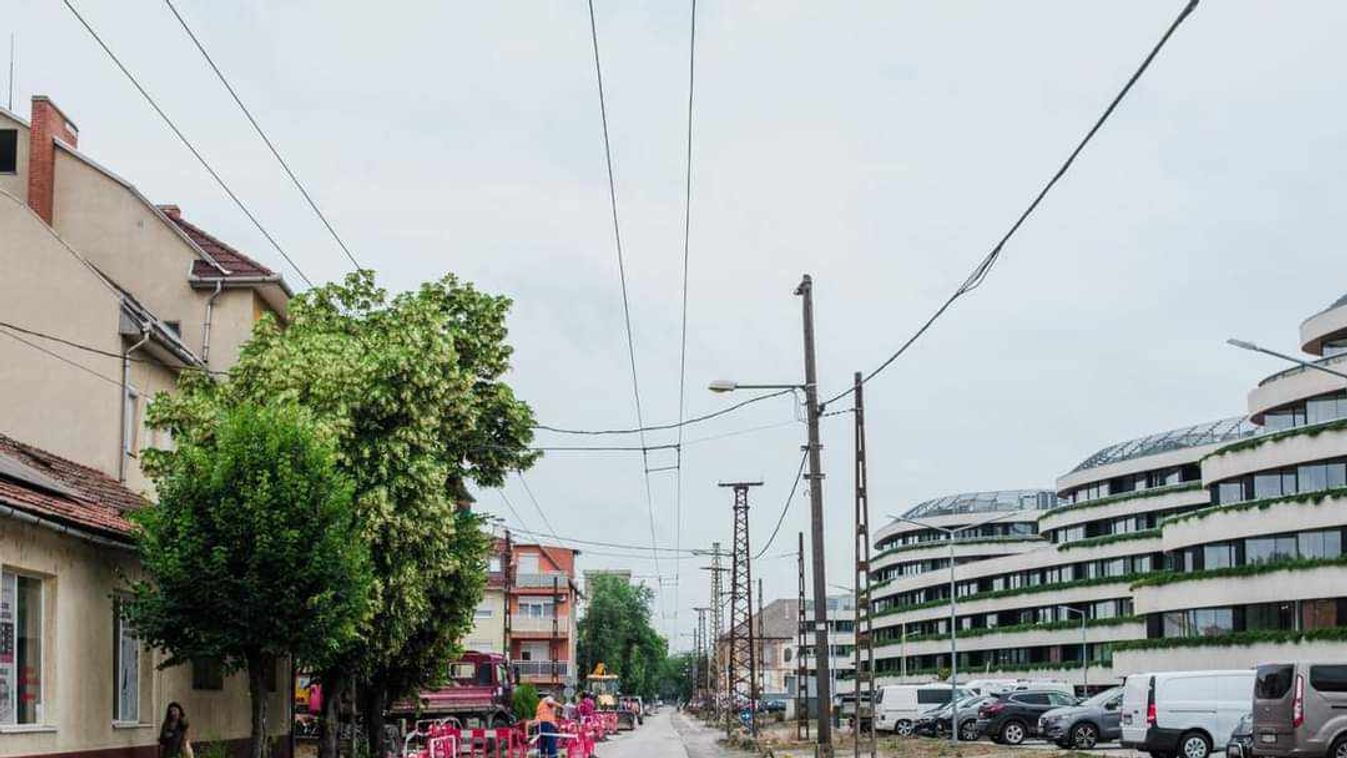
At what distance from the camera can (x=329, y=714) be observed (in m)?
29.4

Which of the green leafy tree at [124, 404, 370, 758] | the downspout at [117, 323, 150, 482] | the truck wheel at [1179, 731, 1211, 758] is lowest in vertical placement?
the truck wheel at [1179, 731, 1211, 758]

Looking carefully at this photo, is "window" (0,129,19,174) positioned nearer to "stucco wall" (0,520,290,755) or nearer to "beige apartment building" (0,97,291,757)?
"beige apartment building" (0,97,291,757)

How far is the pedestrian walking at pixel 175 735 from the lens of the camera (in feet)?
71.9

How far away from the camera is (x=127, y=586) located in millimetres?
22266

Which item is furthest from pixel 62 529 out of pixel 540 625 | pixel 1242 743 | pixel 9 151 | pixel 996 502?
pixel 996 502

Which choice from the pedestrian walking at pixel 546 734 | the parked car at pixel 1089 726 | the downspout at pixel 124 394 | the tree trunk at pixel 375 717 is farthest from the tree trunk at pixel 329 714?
the parked car at pixel 1089 726

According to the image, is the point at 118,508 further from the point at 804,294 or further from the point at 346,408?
the point at 804,294

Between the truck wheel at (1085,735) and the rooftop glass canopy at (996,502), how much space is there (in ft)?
275

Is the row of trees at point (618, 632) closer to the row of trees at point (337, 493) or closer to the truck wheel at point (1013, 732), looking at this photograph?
the truck wheel at point (1013, 732)

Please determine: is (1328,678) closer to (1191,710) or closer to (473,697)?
(1191,710)

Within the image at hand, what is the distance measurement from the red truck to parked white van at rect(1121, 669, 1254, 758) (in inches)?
877

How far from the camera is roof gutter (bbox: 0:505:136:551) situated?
17.4m

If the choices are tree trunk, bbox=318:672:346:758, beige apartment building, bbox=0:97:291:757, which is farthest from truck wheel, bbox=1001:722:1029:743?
tree trunk, bbox=318:672:346:758

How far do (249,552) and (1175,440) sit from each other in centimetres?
8303
